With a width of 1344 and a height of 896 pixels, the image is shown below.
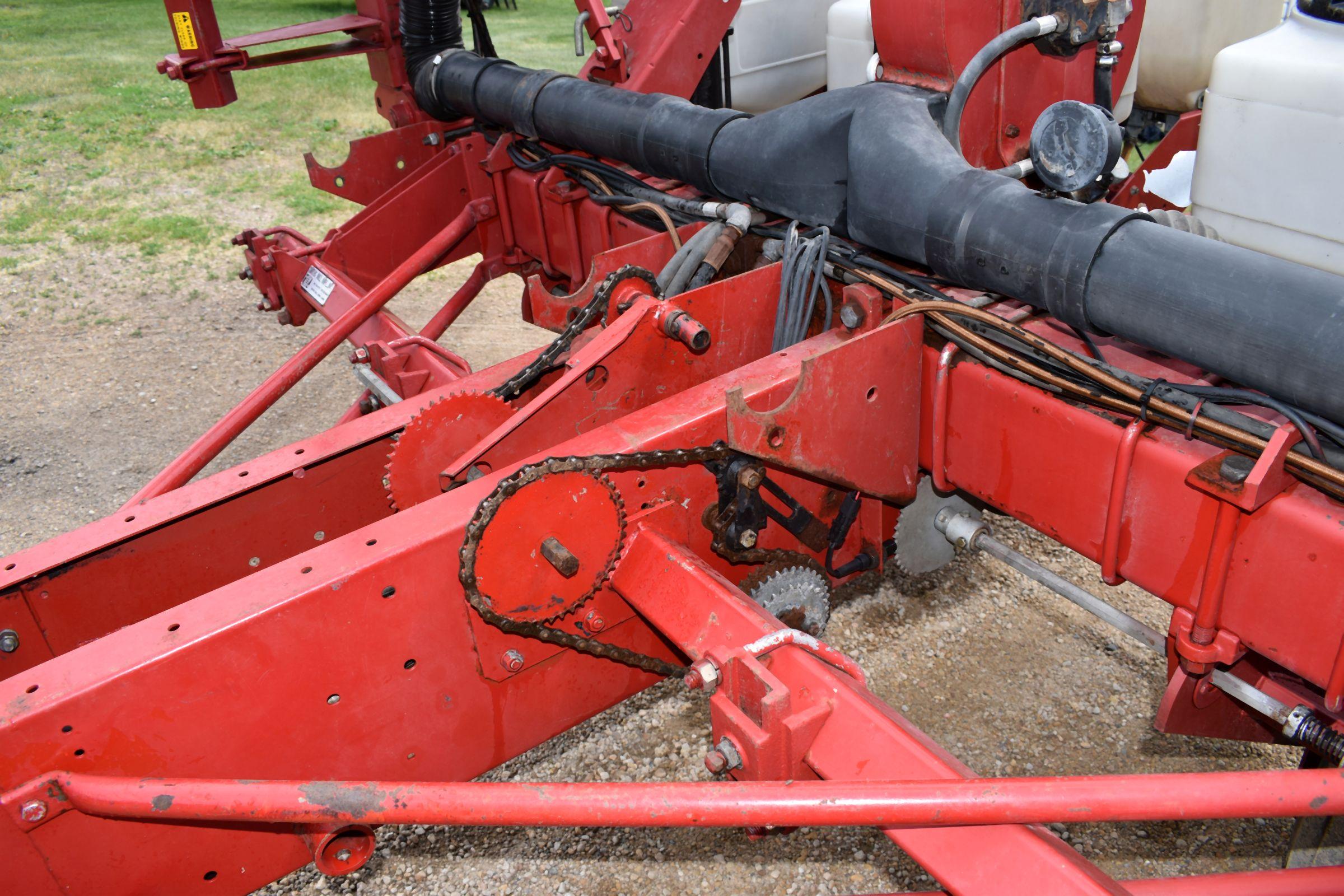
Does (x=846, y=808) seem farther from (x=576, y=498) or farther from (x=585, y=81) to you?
(x=585, y=81)

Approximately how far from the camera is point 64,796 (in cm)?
171

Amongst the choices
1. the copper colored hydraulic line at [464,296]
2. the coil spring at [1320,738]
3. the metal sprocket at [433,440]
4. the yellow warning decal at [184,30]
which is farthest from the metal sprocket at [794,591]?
the yellow warning decal at [184,30]

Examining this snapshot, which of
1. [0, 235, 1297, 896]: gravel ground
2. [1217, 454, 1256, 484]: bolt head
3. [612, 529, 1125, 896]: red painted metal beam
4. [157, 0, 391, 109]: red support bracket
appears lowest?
[0, 235, 1297, 896]: gravel ground

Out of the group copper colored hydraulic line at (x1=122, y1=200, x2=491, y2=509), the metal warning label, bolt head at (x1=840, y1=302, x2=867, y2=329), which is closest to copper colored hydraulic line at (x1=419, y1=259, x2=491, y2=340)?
copper colored hydraulic line at (x1=122, y1=200, x2=491, y2=509)

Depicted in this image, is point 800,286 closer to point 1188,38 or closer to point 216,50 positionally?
point 1188,38

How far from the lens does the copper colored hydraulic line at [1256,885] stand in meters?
1.71

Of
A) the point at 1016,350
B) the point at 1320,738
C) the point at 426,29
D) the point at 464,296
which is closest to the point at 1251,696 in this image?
the point at 1320,738

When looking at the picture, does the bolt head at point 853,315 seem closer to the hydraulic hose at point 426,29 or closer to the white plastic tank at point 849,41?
the white plastic tank at point 849,41

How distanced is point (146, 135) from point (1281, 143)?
1045 cm

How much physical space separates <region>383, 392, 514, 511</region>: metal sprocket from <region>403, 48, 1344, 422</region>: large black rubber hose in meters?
1.09

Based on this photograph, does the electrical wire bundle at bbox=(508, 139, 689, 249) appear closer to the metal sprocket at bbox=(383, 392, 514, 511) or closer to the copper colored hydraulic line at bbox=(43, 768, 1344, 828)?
the metal sprocket at bbox=(383, 392, 514, 511)

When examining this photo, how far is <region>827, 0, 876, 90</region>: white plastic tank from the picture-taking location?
14.8 ft

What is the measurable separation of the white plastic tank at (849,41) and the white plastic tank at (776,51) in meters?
0.41

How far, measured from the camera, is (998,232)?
7.59ft
